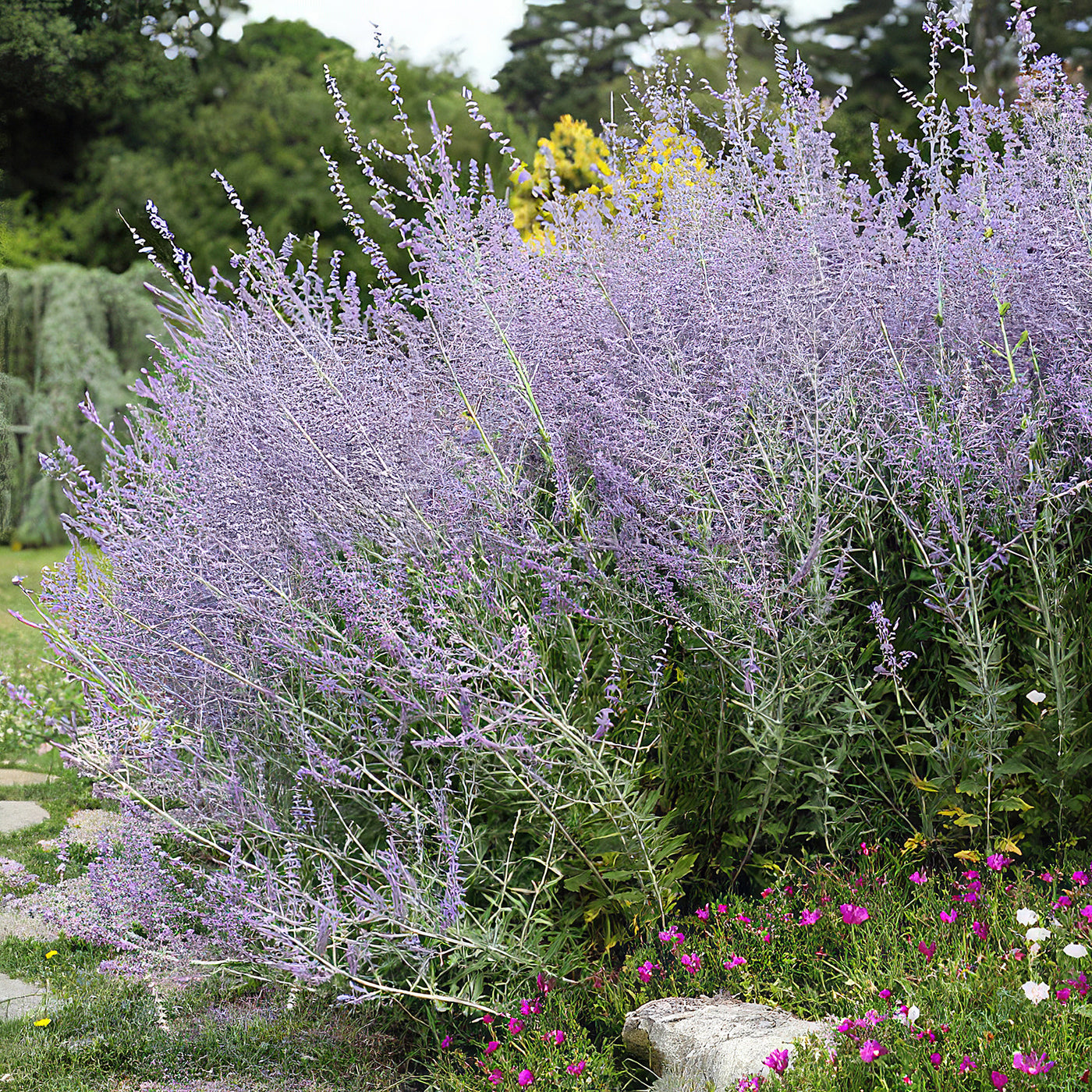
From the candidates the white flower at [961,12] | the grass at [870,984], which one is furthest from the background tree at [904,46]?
the grass at [870,984]

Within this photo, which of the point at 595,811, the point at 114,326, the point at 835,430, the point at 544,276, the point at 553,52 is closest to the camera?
the point at 595,811

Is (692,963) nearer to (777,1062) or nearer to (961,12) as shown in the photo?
(777,1062)

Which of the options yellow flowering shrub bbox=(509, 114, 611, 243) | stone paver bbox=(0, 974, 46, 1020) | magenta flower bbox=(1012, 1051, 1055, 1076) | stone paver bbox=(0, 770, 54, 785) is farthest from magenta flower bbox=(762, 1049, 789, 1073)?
yellow flowering shrub bbox=(509, 114, 611, 243)

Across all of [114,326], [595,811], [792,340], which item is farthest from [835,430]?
[114,326]

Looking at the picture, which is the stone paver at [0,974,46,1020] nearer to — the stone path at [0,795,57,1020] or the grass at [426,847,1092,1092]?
the stone path at [0,795,57,1020]

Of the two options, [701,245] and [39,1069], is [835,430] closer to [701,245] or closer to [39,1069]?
[701,245]

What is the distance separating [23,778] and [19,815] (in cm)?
100

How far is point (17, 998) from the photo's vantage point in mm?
4223

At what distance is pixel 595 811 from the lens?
9.64 ft

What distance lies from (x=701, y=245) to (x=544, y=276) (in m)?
0.85

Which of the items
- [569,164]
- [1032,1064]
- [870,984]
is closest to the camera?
[1032,1064]

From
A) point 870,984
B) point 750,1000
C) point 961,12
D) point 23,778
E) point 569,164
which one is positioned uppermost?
point 569,164

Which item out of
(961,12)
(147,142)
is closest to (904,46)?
(147,142)

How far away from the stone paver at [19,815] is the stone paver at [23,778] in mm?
426
